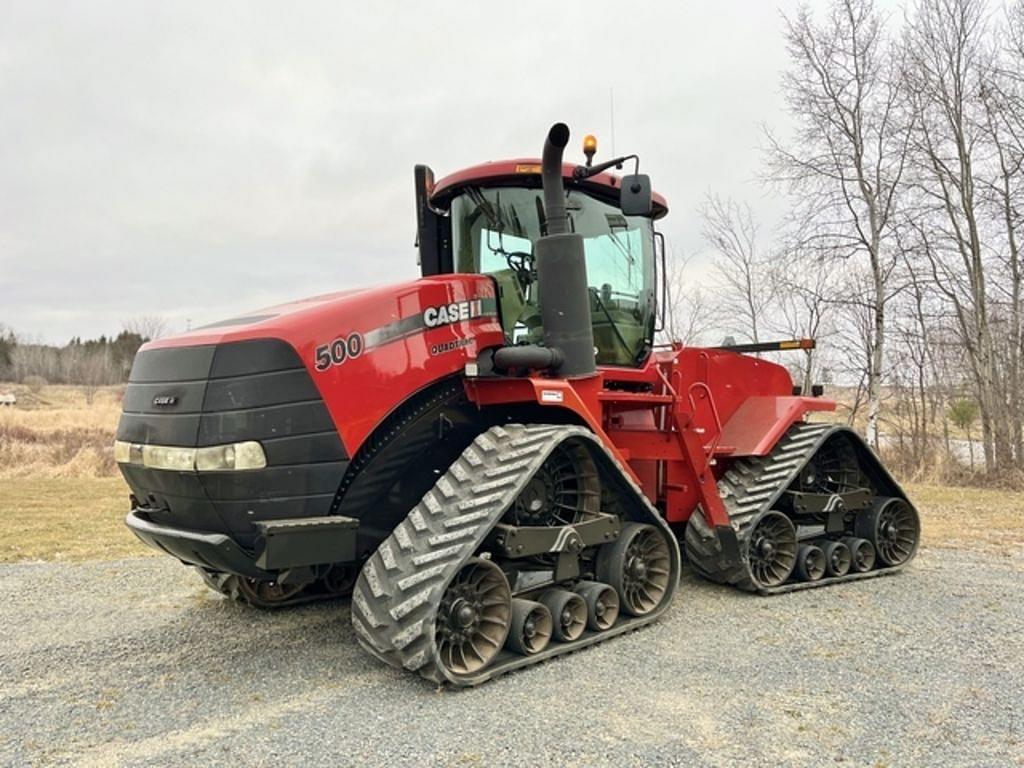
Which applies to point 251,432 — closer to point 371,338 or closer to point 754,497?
point 371,338

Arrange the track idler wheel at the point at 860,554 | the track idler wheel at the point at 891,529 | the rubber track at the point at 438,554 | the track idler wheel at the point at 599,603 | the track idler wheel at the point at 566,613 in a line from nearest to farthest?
the rubber track at the point at 438,554 < the track idler wheel at the point at 566,613 < the track idler wheel at the point at 599,603 < the track idler wheel at the point at 860,554 < the track idler wheel at the point at 891,529

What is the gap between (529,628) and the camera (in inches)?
163

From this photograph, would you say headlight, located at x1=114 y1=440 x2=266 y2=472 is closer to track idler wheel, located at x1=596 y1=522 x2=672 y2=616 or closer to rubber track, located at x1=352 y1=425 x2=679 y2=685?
rubber track, located at x1=352 y1=425 x2=679 y2=685

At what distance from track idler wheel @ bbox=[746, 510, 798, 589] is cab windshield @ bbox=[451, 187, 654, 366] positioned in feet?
5.24

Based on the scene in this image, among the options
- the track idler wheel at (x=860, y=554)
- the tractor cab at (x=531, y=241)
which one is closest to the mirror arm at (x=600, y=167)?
the tractor cab at (x=531, y=241)

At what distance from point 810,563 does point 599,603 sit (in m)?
2.36

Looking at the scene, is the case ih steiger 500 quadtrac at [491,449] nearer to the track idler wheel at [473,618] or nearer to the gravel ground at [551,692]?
the track idler wheel at [473,618]

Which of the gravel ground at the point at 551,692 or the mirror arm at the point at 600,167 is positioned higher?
the mirror arm at the point at 600,167

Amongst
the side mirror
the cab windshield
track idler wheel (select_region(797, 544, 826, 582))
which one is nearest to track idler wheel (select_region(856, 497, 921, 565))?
track idler wheel (select_region(797, 544, 826, 582))

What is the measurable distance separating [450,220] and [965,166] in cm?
1422

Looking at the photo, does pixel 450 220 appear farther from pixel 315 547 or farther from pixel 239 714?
pixel 239 714

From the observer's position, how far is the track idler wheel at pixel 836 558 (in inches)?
244

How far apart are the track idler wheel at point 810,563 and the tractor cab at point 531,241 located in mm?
2034

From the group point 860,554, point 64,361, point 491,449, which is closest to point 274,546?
point 491,449
